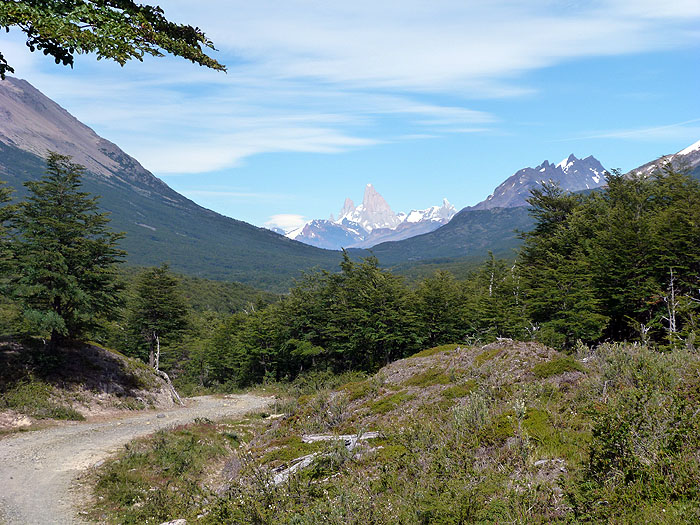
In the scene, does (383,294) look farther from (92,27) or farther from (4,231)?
(92,27)

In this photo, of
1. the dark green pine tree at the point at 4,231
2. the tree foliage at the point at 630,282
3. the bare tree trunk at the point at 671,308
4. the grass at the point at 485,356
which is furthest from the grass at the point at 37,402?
the bare tree trunk at the point at 671,308

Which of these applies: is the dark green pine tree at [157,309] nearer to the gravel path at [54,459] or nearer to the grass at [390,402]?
the gravel path at [54,459]

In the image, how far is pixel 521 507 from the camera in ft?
18.2

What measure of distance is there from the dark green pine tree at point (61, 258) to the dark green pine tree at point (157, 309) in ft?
40.7

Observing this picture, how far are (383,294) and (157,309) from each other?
23.0 metres

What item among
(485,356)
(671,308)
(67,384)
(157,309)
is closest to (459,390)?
(485,356)

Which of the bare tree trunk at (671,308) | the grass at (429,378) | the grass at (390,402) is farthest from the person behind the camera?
the bare tree trunk at (671,308)

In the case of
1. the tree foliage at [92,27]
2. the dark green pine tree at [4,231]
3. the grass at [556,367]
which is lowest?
the grass at [556,367]

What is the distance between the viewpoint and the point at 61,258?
24750 millimetres

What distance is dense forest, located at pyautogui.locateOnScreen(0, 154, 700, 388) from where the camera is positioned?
82.5 ft

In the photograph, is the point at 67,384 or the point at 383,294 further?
the point at 383,294

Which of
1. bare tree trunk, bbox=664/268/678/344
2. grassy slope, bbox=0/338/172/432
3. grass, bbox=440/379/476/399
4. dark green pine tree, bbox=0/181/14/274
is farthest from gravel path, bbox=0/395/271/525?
bare tree trunk, bbox=664/268/678/344

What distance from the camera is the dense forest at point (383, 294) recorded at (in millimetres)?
25141

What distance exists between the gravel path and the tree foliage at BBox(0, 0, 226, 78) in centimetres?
1157
